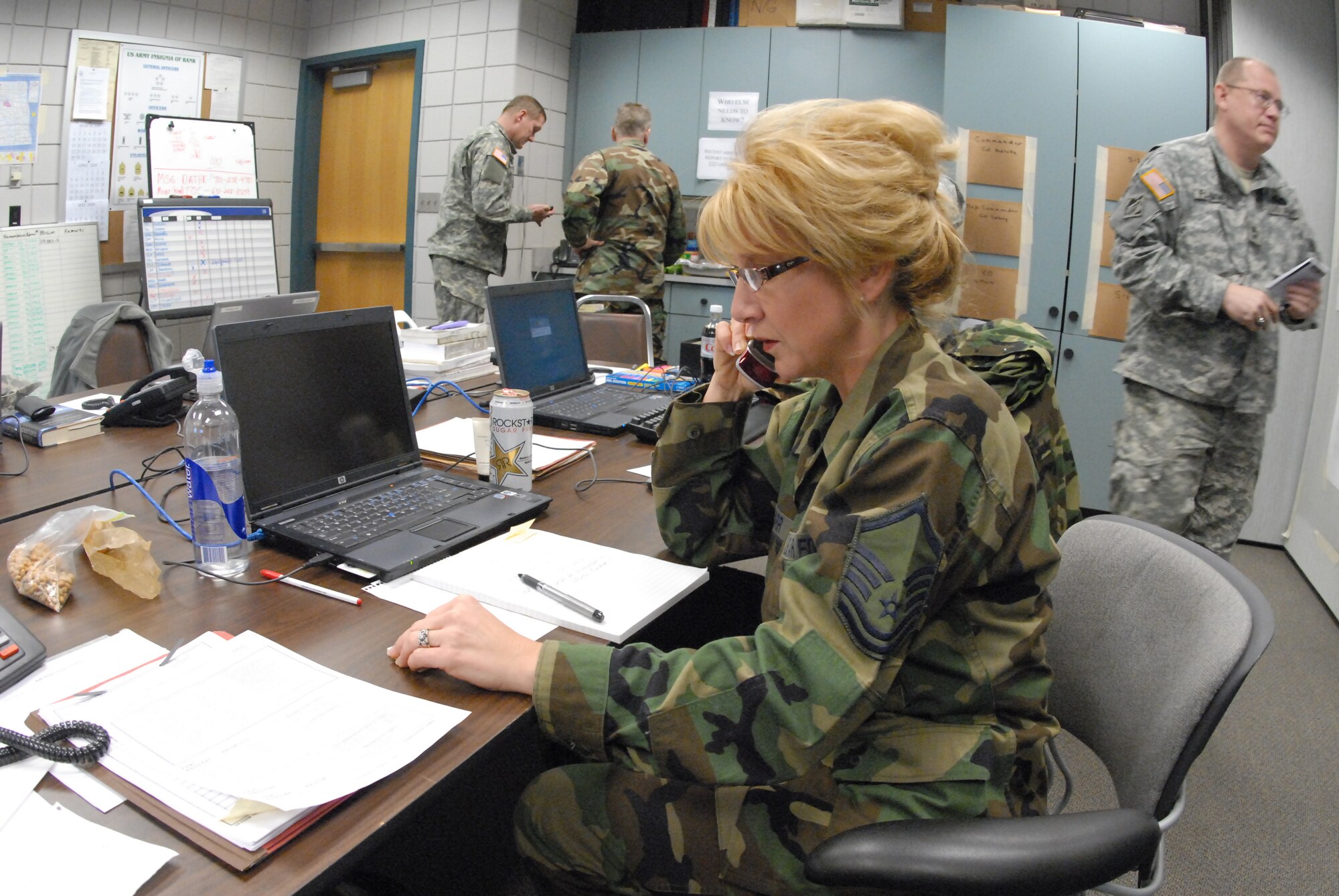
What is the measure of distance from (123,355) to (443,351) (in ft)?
3.10

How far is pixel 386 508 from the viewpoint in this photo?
1.30m

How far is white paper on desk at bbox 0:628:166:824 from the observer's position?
2.27ft

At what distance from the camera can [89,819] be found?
669 millimetres

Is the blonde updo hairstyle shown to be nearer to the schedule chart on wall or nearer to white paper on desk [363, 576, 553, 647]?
white paper on desk [363, 576, 553, 647]

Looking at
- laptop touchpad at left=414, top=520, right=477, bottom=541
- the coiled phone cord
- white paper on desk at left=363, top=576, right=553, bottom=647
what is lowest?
the coiled phone cord

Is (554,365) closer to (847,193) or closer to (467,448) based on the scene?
(467,448)

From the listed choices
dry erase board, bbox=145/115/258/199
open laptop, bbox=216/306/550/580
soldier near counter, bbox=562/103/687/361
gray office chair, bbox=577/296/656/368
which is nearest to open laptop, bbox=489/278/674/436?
open laptop, bbox=216/306/550/580

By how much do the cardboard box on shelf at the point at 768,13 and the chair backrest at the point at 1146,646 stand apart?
4061 millimetres

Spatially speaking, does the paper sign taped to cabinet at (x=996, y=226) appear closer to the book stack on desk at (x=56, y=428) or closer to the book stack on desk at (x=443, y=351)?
the book stack on desk at (x=443, y=351)

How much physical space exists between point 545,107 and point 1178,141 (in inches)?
136

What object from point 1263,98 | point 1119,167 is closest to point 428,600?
point 1263,98

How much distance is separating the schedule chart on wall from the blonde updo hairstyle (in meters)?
3.88

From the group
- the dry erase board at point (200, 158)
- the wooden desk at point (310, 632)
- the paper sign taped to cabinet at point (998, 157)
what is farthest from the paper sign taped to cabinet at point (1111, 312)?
the dry erase board at point (200, 158)

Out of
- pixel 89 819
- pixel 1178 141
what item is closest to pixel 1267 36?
pixel 1178 141
